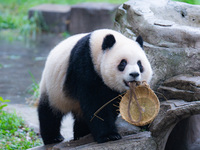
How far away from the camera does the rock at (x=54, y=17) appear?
12.8 m

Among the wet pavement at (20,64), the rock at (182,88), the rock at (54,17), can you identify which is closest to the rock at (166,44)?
the rock at (182,88)

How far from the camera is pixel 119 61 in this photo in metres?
3.50

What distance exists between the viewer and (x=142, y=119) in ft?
12.0

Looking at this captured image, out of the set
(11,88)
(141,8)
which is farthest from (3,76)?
(141,8)

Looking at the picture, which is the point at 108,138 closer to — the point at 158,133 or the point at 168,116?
the point at 158,133

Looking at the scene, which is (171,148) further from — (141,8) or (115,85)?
(141,8)

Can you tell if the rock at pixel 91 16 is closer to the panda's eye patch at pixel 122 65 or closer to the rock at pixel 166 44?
the rock at pixel 166 44

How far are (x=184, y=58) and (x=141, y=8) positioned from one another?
101 centimetres

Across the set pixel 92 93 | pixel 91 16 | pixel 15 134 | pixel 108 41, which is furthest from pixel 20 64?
pixel 108 41

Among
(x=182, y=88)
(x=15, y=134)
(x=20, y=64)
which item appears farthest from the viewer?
(x=20, y=64)

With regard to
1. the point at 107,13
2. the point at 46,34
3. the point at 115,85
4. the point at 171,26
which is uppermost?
the point at 171,26

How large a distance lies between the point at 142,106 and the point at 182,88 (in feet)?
1.75

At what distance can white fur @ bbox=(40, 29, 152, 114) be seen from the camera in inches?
138

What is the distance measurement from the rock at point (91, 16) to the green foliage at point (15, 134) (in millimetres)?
6356
